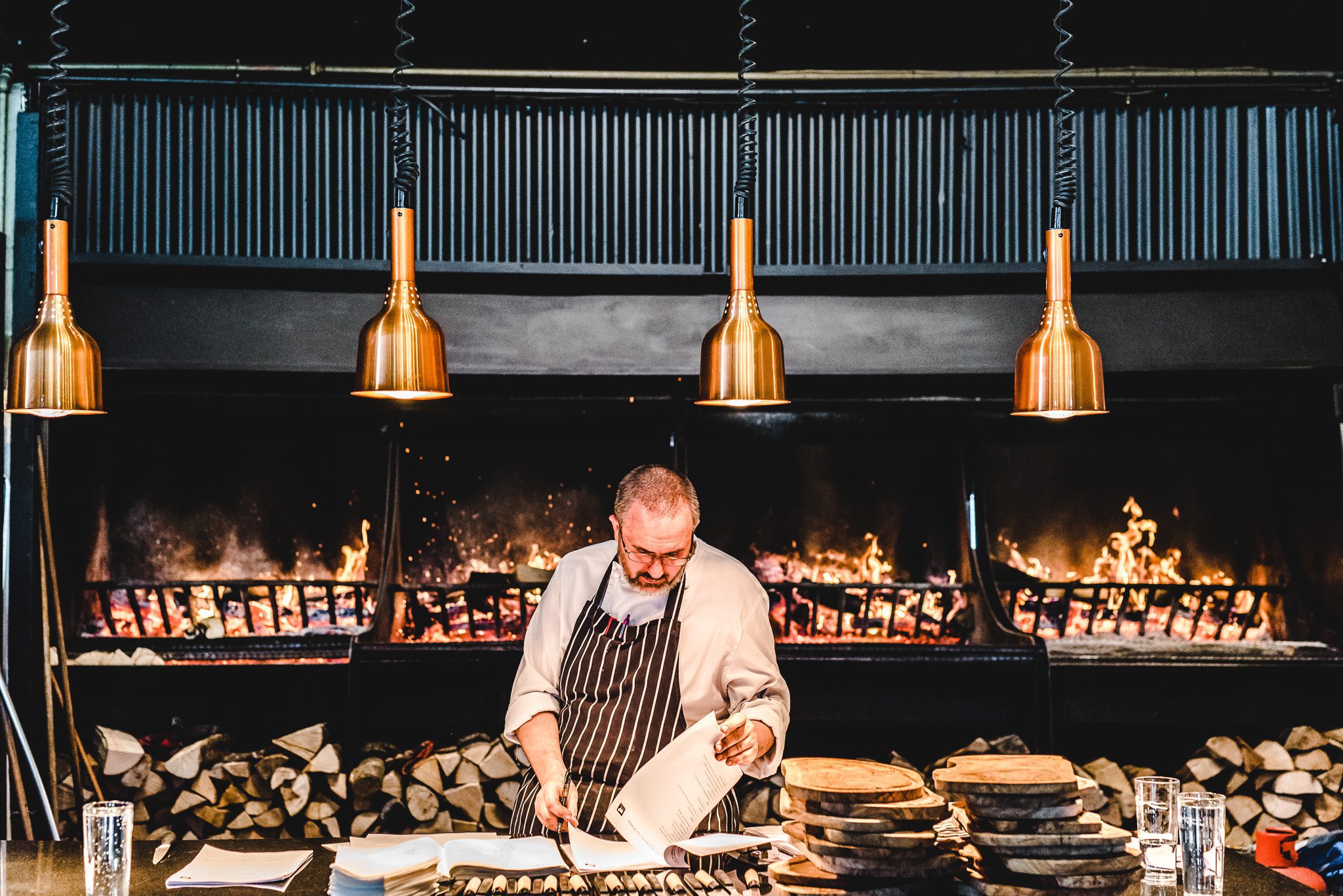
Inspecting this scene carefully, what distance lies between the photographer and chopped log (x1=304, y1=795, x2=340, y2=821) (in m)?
4.11

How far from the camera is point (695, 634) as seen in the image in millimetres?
3188

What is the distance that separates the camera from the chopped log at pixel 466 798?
412 cm

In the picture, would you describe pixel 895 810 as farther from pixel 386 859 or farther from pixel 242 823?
pixel 242 823

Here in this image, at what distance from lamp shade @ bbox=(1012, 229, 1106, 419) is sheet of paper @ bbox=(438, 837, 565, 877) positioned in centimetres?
140

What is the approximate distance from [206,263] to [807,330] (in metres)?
2.06

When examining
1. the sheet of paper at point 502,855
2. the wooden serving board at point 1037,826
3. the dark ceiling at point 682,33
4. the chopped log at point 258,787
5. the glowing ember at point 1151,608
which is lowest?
the chopped log at point 258,787

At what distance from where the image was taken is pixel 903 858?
2160 mm

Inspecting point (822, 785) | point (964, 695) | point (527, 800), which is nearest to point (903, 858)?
point (822, 785)

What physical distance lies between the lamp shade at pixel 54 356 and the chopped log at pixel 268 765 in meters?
1.91

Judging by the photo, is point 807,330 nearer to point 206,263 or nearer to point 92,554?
point 206,263

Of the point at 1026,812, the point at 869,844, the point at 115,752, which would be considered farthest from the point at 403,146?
the point at 115,752

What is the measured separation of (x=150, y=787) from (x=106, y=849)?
7.18 feet

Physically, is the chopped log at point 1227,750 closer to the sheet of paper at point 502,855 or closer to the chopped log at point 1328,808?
→ the chopped log at point 1328,808

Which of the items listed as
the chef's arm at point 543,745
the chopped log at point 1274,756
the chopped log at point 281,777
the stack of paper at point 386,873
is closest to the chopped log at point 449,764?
the chopped log at point 281,777
